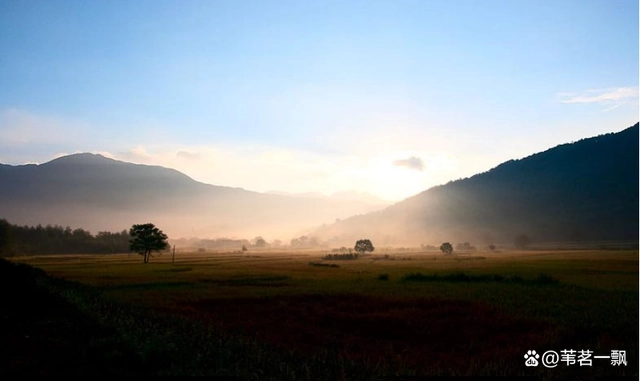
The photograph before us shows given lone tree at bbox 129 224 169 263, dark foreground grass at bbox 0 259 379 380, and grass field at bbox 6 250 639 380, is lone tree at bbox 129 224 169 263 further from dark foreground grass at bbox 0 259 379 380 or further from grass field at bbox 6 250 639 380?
dark foreground grass at bbox 0 259 379 380

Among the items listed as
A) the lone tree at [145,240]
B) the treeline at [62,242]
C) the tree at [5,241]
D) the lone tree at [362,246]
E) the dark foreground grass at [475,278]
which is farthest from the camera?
the lone tree at [362,246]

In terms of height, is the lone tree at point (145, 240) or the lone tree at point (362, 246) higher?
the lone tree at point (145, 240)

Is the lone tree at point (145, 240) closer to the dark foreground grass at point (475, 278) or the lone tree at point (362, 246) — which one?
the dark foreground grass at point (475, 278)

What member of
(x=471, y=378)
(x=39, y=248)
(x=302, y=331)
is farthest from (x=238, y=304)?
(x=39, y=248)

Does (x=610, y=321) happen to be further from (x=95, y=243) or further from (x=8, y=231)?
(x=95, y=243)

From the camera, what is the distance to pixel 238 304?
28.9 meters

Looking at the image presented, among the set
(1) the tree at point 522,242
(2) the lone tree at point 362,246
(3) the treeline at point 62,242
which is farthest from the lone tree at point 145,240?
(1) the tree at point 522,242

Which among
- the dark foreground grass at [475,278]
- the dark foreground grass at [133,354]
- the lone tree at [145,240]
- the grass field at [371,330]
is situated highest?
the lone tree at [145,240]

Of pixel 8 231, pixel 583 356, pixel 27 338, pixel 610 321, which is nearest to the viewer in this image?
pixel 27 338

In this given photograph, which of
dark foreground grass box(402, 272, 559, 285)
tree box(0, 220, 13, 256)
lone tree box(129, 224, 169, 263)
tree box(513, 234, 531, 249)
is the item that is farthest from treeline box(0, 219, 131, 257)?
tree box(513, 234, 531, 249)

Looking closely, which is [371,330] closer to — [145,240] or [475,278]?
[475,278]

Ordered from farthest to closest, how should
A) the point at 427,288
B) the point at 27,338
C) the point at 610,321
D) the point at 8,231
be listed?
the point at 8,231
the point at 427,288
the point at 610,321
the point at 27,338

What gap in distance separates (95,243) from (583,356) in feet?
534

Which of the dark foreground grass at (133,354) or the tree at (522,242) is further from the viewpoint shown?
the tree at (522,242)
